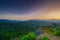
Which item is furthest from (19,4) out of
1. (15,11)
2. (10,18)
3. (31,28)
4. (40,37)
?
Result: (40,37)

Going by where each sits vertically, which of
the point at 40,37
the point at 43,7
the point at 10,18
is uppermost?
the point at 43,7

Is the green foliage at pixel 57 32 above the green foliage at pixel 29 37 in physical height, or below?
above

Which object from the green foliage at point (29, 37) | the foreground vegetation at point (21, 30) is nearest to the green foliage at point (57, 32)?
the foreground vegetation at point (21, 30)

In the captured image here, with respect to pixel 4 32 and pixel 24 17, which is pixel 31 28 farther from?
pixel 4 32

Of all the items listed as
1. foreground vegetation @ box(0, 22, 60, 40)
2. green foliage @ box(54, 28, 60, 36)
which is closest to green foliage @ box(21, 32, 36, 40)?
foreground vegetation @ box(0, 22, 60, 40)

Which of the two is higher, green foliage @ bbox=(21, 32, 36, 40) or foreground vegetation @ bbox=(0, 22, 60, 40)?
foreground vegetation @ bbox=(0, 22, 60, 40)

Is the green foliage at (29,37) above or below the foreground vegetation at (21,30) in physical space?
below

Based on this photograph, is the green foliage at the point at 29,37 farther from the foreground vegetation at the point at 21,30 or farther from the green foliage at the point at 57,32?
the green foliage at the point at 57,32

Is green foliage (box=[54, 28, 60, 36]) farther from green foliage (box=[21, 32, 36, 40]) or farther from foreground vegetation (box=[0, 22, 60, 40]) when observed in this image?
green foliage (box=[21, 32, 36, 40])

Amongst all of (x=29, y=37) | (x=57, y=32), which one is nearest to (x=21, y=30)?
(x=29, y=37)

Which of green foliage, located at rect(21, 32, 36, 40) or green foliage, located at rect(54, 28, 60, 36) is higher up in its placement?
green foliage, located at rect(54, 28, 60, 36)

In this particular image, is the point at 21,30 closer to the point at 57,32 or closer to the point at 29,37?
the point at 29,37
